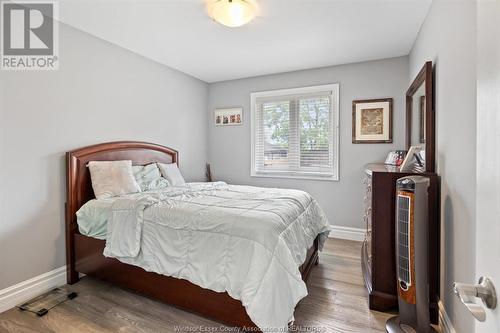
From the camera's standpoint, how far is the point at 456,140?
1.63m

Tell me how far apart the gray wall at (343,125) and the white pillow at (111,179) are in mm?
2075

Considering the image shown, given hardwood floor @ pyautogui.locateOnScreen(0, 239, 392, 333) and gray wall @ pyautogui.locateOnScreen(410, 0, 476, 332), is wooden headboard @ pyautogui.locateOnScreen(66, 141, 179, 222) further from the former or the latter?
gray wall @ pyautogui.locateOnScreen(410, 0, 476, 332)

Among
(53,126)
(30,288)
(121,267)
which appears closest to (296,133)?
(121,267)

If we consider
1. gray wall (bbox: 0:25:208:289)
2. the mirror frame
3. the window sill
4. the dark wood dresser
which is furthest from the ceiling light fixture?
the window sill

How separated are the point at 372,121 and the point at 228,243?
9.24ft

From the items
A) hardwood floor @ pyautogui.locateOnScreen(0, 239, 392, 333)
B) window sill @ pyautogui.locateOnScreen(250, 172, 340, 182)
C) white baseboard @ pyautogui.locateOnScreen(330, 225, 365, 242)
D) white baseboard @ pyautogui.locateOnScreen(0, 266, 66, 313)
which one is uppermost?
window sill @ pyautogui.locateOnScreen(250, 172, 340, 182)

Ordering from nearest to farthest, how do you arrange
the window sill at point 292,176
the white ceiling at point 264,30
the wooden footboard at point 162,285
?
the wooden footboard at point 162,285
the white ceiling at point 264,30
the window sill at point 292,176

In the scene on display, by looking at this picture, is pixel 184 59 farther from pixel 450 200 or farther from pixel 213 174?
pixel 450 200

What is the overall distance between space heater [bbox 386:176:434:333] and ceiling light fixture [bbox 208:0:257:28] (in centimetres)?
189

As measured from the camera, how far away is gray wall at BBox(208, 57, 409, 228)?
137 inches

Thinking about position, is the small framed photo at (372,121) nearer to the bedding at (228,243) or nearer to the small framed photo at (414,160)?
the small framed photo at (414,160)

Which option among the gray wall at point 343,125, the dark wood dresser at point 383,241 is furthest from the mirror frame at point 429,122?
the gray wall at point 343,125

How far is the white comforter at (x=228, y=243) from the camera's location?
1609mm

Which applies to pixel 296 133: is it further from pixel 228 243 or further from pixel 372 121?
pixel 228 243
